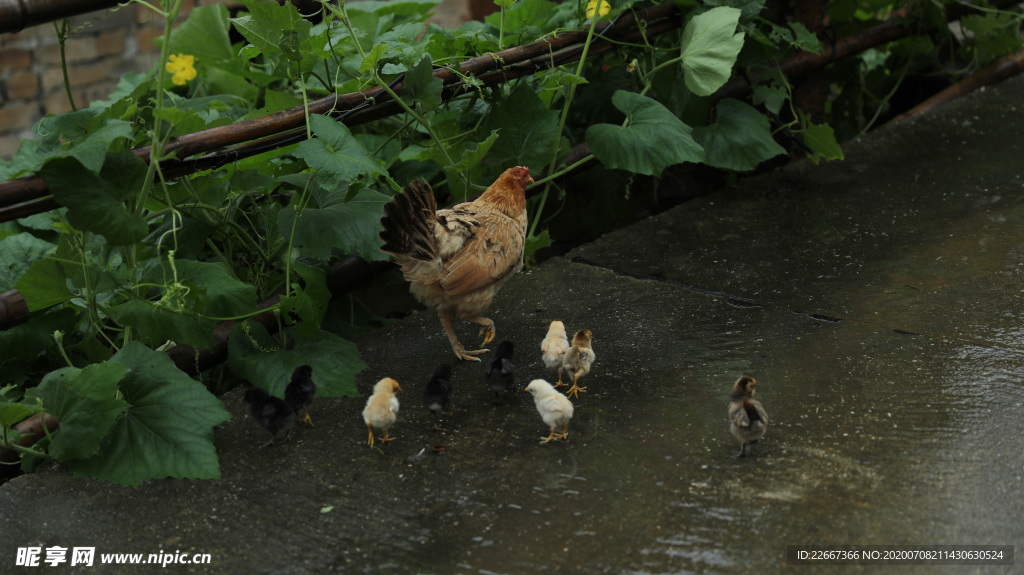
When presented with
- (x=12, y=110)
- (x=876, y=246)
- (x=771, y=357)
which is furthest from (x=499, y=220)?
(x=12, y=110)

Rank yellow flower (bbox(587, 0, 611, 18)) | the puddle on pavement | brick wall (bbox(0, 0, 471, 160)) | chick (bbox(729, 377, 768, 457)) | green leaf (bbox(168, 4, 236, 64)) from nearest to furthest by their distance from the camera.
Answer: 1. the puddle on pavement
2. chick (bbox(729, 377, 768, 457))
3. yellow flower (bbox(587, 0, 611, 18))
4. green leaf (bbox(168, 4, 236, 64))
5. brick wall (bbox(0, 0, 471, 160))

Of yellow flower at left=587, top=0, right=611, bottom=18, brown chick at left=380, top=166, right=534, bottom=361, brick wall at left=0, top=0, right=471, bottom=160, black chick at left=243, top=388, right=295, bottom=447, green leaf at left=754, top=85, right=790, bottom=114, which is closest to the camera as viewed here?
black chick at left=243, top=388, right=295, bottom=447

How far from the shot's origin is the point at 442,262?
3043 millimetres

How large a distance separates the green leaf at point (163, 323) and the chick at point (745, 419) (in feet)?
5.62

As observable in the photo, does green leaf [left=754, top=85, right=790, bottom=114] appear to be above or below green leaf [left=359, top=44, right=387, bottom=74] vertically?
below

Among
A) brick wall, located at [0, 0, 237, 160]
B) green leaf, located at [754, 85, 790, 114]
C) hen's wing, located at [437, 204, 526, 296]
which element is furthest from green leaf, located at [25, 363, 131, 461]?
brick wall, located at [0, 0, 237, 160]

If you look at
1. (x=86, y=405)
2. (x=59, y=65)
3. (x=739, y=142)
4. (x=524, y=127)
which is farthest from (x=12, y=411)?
(x=59, y=65)

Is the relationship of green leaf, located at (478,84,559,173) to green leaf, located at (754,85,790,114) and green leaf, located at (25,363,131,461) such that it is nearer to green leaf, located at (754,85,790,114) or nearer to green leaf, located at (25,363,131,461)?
green leaf, located at (754,85,790,114)

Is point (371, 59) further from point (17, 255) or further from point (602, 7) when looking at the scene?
point (17, 255)

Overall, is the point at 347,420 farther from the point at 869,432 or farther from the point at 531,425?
the point at 869,432

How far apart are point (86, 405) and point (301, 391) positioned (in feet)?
2.06

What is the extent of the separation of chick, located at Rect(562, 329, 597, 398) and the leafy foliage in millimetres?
791

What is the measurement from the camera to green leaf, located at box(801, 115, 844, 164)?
4512 mm

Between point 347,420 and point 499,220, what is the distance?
984 millimetres
